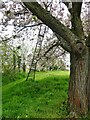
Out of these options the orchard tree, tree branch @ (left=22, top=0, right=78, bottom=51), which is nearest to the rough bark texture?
the orchard tree

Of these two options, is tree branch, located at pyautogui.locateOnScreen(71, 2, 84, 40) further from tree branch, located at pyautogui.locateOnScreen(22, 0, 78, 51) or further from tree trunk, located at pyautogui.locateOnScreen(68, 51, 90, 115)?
tree branch, located at pyautogui.locateOnScreen(22, 0, 78, 51)

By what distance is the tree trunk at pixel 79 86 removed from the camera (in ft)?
34.9

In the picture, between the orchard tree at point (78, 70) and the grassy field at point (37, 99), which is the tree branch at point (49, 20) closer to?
the orchard tree at point (78, 70)

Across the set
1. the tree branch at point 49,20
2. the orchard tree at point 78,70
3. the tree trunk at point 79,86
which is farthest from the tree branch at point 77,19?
the tree branch at point 49,20

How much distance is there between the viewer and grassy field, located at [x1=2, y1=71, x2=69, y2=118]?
1146 cm

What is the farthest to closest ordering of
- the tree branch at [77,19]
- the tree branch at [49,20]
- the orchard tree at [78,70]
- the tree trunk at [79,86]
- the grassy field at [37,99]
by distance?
the grassy field at [37,99]
the tree branch at [77,19]
the tree trunk at [79,86]
the orchard tree at [78,70]
the tree branch at [49,20]

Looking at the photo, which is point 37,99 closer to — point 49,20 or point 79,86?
point 79,86

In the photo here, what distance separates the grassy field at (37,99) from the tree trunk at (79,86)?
23.7 inches

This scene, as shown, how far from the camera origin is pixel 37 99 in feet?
45.6

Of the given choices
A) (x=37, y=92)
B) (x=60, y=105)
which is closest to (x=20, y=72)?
(x=37, y=92)

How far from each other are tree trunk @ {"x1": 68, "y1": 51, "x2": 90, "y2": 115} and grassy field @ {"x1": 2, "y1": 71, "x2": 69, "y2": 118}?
601mm

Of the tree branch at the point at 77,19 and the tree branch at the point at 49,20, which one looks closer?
the tree branch at the point at 49,20

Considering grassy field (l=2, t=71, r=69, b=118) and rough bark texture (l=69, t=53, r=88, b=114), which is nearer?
rough bark texture (l=69, t=53, r=88, b=114)

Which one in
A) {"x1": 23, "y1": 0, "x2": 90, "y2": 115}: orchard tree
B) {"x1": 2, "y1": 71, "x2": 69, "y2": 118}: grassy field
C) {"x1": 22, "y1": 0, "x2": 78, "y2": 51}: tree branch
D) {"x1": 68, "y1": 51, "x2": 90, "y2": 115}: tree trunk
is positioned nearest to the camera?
{"x1": 22, "y1": 0, "x2": 78, "y2": 51}: tree branch
